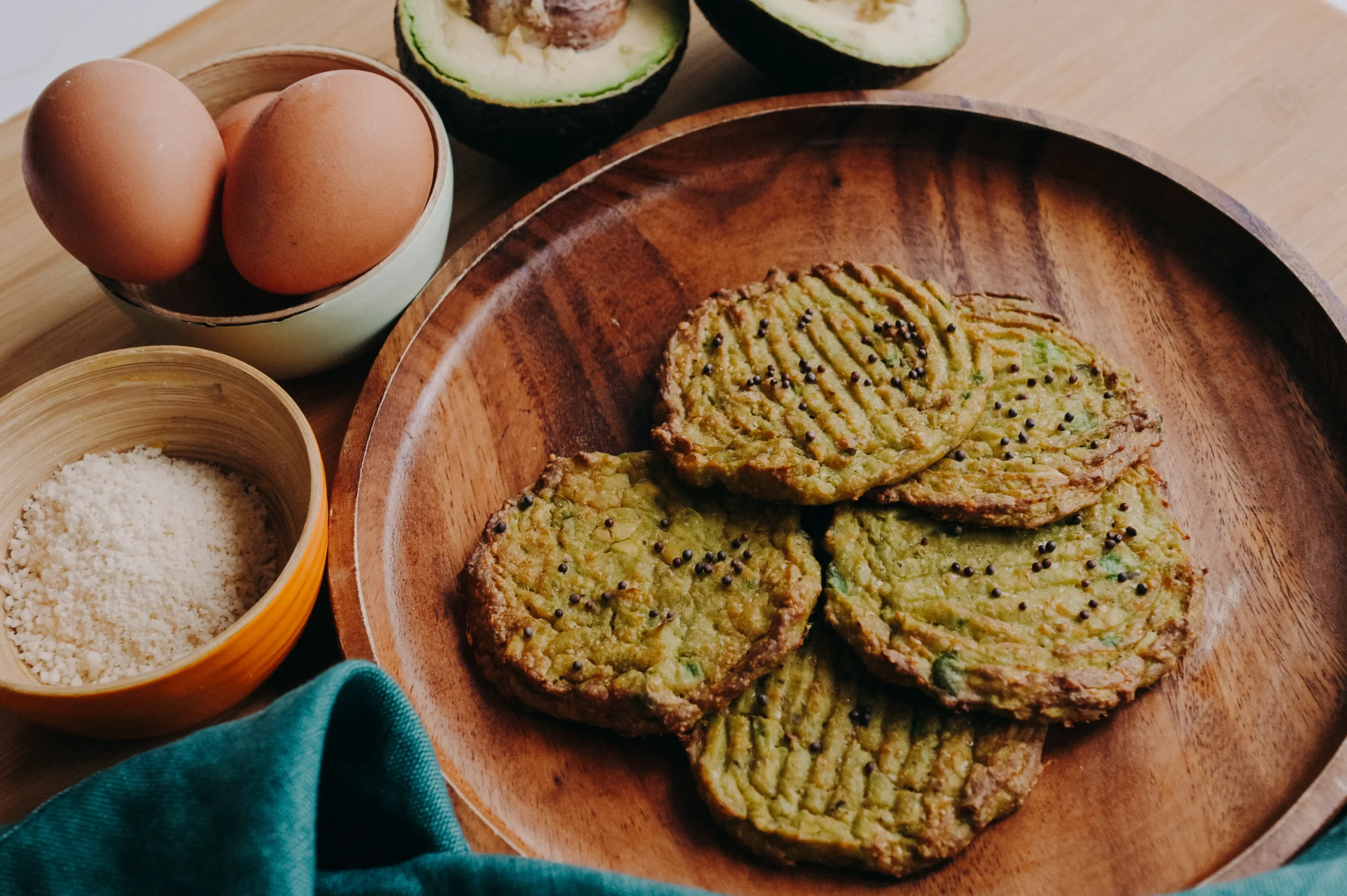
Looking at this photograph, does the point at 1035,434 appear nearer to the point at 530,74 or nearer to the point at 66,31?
the point at 530,74

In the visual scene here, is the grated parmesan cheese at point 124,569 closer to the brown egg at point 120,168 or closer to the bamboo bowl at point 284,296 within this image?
the bamboo bowl at point 284,296

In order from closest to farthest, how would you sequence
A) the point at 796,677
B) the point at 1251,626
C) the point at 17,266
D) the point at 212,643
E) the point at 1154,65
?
the point at 212,643
the point at 796,677
the point at 1251,626
the point at 17,266
the point at 1154,65

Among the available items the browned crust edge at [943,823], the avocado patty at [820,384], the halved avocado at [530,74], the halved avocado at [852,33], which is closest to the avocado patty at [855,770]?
the browned crust edge at [943,823]

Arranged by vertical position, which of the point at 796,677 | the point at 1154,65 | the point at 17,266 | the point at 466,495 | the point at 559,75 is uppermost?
the point at 1154,65

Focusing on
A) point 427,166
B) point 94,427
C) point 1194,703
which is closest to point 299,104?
point 427,166

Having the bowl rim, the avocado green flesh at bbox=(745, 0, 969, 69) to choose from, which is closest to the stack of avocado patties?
the bowl rim

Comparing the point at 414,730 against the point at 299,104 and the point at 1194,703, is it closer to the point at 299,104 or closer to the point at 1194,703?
the point at 299,104
